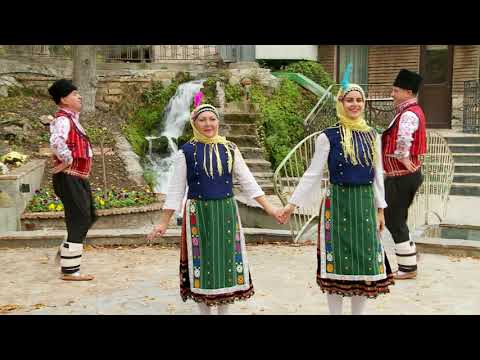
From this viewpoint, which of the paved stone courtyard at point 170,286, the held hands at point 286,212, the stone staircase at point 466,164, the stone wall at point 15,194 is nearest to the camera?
the held hands at point 286,212

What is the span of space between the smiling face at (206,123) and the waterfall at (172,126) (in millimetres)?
7667

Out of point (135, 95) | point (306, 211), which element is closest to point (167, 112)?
point (135, 95)

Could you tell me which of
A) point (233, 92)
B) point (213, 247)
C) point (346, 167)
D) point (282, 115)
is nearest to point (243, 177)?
point (213, 247)

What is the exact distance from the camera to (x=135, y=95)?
1498cm

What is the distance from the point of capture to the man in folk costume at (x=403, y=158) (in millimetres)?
5500

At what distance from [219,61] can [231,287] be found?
45.8 feet

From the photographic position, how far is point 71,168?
5.80m

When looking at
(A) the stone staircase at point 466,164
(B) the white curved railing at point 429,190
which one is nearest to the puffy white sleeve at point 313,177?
(B) the white curved railing at point 429,190

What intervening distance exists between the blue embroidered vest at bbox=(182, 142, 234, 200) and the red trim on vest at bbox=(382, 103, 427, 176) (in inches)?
79.5

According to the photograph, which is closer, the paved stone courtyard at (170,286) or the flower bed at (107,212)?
the paved stone courtyard at (170,286)

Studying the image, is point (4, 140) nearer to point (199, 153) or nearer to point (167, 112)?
point (167, 112)

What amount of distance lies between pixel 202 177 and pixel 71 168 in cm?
210

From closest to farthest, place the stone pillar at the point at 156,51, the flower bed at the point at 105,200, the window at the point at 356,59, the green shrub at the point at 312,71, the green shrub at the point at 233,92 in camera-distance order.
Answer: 1. the flower bed at the point at 105,200
2. the green shrub at the point at 233,92
3. the green shrub at the point at 312,71
4. the stone pillar at the point at 156,51
5. the window at the point at 356,59

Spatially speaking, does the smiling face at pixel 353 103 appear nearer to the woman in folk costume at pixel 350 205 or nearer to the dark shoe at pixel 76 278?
the woman in folk costume at pixel 350 205
